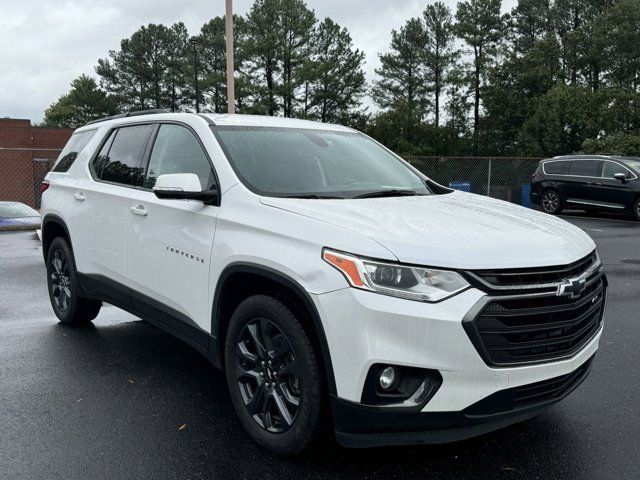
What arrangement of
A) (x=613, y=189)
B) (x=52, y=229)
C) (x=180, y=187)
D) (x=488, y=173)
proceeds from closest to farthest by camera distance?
(x=180, y=187) < (x=52, y=229) < (x=613, y=189) < (x=488, y=173)

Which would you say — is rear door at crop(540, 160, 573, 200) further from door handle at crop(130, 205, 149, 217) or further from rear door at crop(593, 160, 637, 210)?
door handle at crop(130, 205, 149, 217)

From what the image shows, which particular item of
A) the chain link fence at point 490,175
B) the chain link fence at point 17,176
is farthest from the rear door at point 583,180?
the chain link fence at point 17,176

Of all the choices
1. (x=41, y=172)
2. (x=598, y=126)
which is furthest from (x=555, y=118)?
(x=41, y=172)

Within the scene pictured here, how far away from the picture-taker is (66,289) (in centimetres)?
557

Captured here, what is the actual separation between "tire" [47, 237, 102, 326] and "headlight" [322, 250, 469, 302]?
344 centimetres

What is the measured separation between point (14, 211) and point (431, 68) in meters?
44.9

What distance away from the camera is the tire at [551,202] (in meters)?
18.0

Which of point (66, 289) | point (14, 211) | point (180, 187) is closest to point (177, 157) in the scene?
point (180, 187)

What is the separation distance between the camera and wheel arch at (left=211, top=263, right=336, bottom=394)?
2.76m

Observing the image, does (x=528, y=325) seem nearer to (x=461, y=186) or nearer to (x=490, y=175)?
(x=461, y=186)

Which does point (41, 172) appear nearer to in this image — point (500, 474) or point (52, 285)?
point (52, 285)

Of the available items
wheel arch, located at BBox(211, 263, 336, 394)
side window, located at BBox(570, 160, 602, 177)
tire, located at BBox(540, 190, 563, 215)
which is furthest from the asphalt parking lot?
tire, located at BBox(540, 190, 563, 215)

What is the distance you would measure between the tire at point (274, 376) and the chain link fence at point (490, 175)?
62.3 ft

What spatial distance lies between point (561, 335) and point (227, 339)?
67.9 inches
